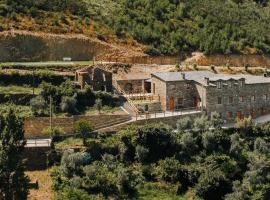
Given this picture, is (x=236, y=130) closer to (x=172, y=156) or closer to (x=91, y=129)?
(x=172, y=156)

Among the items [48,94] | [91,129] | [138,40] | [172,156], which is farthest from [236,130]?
[138,40]

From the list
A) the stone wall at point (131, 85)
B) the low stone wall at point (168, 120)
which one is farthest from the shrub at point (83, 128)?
the stone wall at point (131, 85)

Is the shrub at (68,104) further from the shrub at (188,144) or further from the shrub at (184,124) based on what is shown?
the shrub at (188,144)

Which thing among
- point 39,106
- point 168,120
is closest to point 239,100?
point 168,120

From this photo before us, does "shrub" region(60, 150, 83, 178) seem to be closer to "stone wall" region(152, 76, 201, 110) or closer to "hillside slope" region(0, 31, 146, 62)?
"stone wall" region(152, 76, 201, 110)

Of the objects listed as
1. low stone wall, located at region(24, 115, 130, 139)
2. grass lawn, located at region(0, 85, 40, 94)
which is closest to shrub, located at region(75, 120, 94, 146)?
low stone wall, located at region(24, 115, 130, 139)

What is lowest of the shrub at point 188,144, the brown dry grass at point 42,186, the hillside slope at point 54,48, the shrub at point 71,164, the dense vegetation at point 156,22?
the brown dry grass at point 42,186
